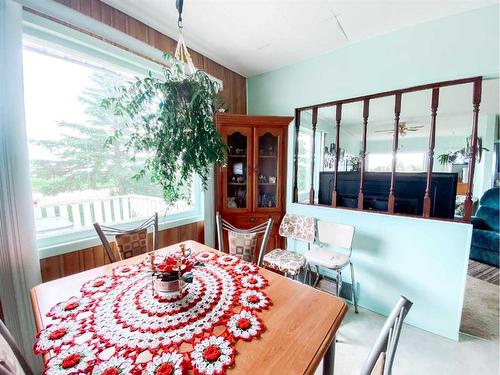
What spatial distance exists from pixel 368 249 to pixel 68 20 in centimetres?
299

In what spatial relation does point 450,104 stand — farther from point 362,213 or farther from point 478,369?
point 478,369

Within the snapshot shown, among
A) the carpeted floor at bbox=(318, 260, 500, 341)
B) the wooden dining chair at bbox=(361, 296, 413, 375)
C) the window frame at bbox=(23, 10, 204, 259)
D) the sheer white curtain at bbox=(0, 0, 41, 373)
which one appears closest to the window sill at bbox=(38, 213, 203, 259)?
the window frame at bbox=(23, 10, 204, 259)

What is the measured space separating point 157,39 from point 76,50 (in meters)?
0.68

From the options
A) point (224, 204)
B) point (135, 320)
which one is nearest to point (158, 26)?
point (224, 204)

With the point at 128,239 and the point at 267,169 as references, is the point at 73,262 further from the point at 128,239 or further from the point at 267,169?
the point at 267,169

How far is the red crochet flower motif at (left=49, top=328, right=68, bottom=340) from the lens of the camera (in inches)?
29.0

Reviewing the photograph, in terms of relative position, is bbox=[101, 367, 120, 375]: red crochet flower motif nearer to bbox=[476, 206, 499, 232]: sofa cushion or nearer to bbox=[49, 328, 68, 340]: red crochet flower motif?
bbox=[49, 328, 68, 340]: red crochet flower motif

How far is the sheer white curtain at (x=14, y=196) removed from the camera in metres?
1.18

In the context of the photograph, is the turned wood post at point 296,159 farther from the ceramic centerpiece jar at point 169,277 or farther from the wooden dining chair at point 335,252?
the ceramic centerpiece jar at point 169,277

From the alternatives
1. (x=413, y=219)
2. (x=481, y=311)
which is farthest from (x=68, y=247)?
(x=481, y=311)

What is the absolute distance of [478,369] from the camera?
145 cm

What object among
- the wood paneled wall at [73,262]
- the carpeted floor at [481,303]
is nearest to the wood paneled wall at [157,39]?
the wood paneled wall at [73,262]

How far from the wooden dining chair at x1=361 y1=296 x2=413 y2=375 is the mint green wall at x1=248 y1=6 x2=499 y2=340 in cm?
150

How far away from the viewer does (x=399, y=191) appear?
6.55 feet
